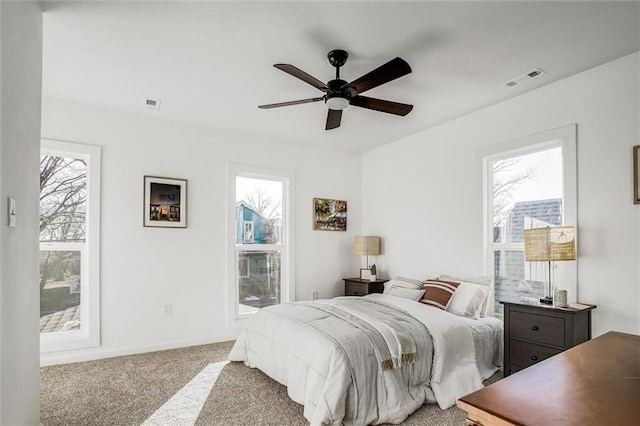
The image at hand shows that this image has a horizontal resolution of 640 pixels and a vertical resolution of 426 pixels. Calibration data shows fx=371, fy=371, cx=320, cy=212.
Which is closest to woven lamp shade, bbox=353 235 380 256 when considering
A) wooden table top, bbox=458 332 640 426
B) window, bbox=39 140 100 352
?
window, bbox=39 140 100 352

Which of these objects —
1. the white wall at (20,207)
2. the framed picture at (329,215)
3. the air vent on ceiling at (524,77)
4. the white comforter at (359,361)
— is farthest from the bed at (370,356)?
the air vent on ceiling at (524,77)

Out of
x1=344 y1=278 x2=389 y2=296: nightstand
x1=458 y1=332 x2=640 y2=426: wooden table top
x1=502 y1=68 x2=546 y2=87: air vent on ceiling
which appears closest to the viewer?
x1=458 y1=332 x2=640 y2=426: wooden table top

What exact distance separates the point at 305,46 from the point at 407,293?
258cm

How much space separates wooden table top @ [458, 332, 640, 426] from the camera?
2.97ft

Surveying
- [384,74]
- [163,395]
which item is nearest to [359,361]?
[163,395]

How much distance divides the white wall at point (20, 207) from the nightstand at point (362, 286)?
3459 mm

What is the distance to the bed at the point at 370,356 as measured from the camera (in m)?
2.34

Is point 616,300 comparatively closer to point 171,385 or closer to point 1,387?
point 171,385

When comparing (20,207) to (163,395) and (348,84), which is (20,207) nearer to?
(163,395)

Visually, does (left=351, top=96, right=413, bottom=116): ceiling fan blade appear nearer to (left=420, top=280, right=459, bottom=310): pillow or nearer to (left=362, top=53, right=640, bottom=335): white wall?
(left=362, top=53, right=640, bottom=335): white wall

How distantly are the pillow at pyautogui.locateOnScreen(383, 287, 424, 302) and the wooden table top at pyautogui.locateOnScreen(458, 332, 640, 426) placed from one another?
2415 millimetres

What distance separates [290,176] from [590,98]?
3298mm

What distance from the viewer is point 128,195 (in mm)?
3926

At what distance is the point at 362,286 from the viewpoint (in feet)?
15.9
